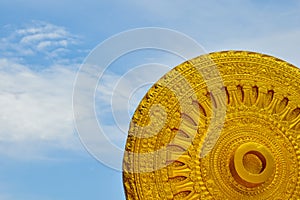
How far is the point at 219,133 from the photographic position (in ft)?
17.0

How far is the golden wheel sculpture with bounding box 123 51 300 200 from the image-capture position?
5.04 metres

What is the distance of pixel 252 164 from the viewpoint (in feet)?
17.1

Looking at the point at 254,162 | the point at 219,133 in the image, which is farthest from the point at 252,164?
the point at 219,133

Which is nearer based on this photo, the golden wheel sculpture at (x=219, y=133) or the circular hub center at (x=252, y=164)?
the golden wheel sculpture at (x=219, y=133)

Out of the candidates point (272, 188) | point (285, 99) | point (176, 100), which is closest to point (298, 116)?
point (285, 99)

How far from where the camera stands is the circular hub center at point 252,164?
5.15 m

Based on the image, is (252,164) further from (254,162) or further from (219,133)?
(219,133)

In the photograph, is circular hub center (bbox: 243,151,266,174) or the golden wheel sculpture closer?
the golden wheel sculpture

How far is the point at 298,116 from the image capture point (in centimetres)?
539

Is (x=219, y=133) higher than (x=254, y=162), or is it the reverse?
(x=219, y=133)

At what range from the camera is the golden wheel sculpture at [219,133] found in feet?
16.5

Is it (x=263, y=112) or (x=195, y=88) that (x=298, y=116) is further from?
(x=195, y=88)

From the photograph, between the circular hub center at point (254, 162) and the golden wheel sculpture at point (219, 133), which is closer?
the golden wheel sculpture at point (219, 133)

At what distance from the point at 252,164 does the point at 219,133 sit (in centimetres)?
29
